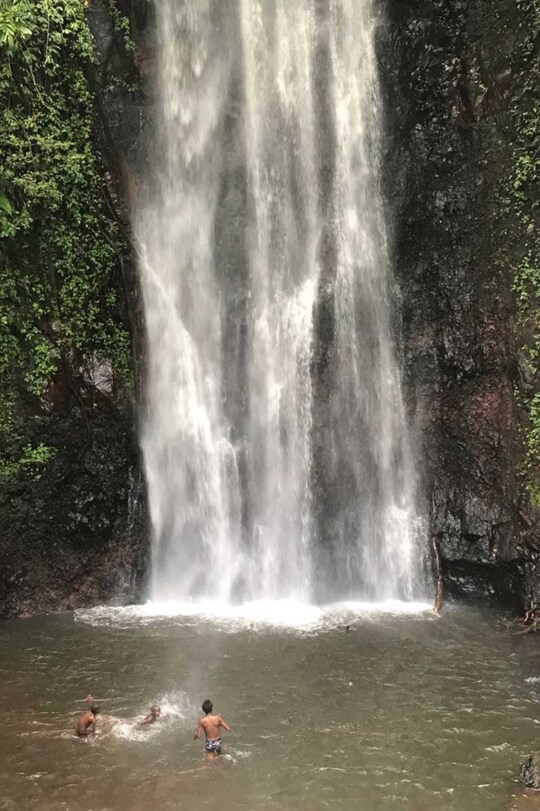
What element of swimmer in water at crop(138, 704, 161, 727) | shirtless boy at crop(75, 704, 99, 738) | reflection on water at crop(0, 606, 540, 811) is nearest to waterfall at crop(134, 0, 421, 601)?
reflection on water at crop(0, 606, 540, 811)

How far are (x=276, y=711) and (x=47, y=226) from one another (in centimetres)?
963

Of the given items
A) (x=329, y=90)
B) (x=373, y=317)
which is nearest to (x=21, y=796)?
(x=373, y=317)

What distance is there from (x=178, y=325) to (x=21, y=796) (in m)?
9.29

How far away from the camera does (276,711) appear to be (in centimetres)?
746

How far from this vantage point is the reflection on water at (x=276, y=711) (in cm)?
602

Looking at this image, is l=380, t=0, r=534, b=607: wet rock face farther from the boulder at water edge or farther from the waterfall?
the boulder at water edge

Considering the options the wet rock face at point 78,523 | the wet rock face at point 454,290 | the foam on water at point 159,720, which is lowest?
the foam on water at point 159,720

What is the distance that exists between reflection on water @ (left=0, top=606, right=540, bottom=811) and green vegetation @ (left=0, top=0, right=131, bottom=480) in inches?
180

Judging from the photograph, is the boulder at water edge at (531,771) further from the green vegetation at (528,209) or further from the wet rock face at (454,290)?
the green vegetation at (528,209)

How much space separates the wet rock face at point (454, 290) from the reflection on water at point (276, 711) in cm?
194

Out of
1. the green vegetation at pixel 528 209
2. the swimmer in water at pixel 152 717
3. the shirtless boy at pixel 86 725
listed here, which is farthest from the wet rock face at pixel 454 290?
the shirtless boy at pixel 86 725

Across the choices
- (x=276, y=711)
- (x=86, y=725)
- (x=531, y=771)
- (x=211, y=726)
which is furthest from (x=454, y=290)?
(x=86, y=725)

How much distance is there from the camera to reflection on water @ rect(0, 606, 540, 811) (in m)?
6.02

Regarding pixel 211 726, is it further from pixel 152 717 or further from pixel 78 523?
pixel 78 523
